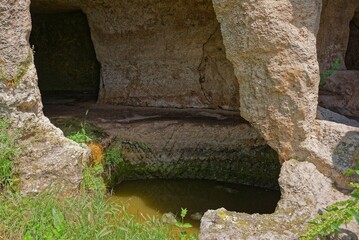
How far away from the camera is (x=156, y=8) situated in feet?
17.7

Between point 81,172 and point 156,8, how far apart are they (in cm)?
289

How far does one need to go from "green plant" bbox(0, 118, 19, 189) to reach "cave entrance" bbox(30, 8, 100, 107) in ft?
14.0

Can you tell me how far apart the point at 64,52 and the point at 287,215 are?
5.69 m

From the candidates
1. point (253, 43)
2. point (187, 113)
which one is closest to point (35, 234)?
point (253, 43)

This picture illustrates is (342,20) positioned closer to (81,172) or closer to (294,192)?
(294,192)

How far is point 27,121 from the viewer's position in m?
3.06

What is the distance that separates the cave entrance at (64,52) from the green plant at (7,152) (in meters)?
4.27

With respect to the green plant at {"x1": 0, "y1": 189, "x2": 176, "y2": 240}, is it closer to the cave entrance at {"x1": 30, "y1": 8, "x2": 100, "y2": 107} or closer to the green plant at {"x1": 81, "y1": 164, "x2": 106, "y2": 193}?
the green plant at {"x1": 81, "y1": 164, "x2": 106, "y2": 193}

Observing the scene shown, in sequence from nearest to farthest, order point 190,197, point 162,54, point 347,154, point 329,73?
point 347,154 < point 190,197 < point 329,73 < point 162,54

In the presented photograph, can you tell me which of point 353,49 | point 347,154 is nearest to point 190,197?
point 347,154

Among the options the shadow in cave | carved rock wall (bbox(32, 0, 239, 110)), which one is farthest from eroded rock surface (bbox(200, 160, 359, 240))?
carved rock wall (bbox(32, 0, 239, 110))

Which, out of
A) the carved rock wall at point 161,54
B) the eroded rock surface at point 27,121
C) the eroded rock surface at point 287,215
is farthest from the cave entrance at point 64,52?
the eroded rock surface at point 287,215

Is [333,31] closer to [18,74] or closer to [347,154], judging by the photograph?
[347,154]

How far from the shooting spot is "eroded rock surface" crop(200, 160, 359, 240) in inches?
99.1
